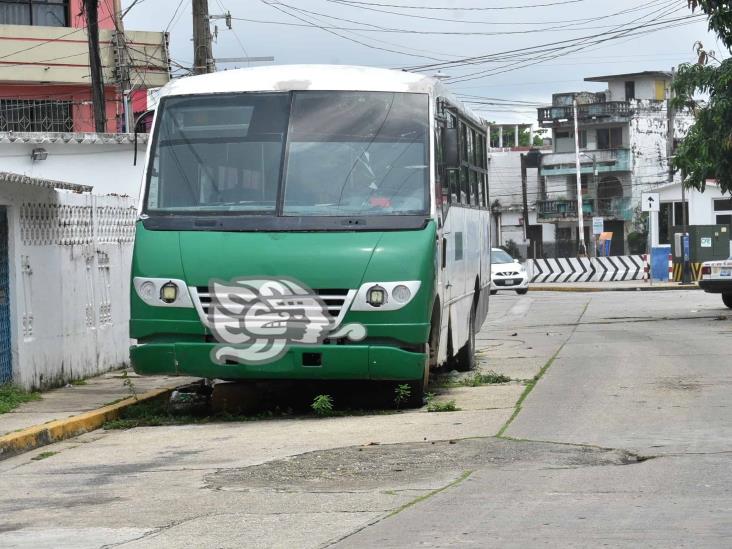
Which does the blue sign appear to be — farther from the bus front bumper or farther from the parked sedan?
the bus front bumper

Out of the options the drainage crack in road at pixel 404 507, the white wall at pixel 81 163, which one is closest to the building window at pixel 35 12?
the white wall at pixel 81 163

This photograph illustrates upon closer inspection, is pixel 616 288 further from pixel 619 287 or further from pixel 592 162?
pixel 592 162

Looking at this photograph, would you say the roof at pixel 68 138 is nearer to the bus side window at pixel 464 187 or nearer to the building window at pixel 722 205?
the bus side window at pixel 464 187

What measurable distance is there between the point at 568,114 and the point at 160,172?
82.7m

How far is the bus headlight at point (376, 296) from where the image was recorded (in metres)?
11.8

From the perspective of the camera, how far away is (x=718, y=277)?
29125 millimetres

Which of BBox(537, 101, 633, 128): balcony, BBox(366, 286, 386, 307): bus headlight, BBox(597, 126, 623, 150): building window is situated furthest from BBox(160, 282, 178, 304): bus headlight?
BBox(597, 126, 623, 150): building window

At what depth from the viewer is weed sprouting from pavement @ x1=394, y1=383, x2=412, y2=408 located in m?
12.6

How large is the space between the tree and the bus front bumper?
14494 millimetres

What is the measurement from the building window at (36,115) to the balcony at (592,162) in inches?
2377

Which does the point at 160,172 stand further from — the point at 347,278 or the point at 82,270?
the point at 82,270

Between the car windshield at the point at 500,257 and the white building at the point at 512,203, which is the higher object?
the white building at the point at 512,203

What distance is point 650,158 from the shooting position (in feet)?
303

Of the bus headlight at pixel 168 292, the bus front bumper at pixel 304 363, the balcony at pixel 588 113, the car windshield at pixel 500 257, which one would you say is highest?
the balcony at pixel 588 113
